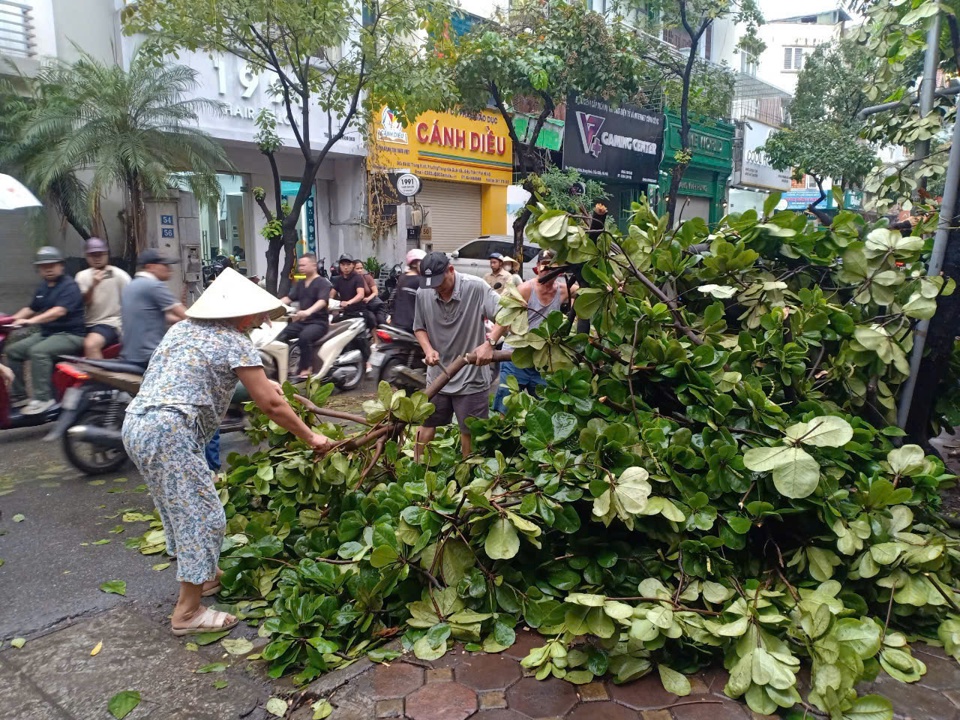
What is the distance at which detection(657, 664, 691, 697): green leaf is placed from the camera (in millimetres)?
2768

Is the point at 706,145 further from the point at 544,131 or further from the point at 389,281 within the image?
the point at 389,281

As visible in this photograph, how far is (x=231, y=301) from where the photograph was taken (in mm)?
3496

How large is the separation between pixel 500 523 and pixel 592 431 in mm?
514

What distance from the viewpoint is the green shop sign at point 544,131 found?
19.5 meters

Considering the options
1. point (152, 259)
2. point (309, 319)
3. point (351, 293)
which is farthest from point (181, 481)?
point (351, 293)

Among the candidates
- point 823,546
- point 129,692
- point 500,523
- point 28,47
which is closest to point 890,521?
point 823,546

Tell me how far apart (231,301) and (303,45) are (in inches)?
347

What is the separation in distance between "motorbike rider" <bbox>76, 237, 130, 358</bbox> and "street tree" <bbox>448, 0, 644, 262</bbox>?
8.67 metres

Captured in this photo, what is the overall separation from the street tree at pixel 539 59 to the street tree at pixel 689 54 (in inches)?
46.0

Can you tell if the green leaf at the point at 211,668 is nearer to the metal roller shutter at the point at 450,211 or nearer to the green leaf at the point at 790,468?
the green leaf at the point at 790,468

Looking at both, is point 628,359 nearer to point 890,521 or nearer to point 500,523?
point 500,523

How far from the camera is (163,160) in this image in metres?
11.3

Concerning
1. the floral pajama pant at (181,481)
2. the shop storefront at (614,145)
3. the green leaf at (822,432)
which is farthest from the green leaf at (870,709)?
the shop storefront at (614,145)

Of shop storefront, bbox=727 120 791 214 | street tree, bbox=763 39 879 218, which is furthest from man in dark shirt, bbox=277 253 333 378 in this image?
shop storefront, bbox=727 120 791 214
